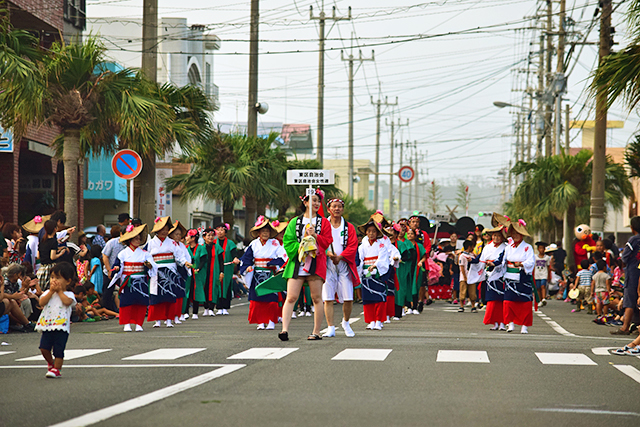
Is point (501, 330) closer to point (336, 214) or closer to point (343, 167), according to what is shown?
point (336, 214)

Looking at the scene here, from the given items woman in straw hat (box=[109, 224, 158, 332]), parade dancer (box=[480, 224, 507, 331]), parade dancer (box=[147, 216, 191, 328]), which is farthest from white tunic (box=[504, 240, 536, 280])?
woman in straw hat (box=[109, 224, 158, 332])

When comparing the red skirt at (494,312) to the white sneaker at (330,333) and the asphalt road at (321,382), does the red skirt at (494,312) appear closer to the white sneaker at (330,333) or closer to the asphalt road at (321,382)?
the asphalt road at (321,382)

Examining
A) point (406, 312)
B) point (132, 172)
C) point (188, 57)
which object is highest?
point (188, 57)

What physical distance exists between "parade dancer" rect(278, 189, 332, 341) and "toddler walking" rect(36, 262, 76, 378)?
402cm

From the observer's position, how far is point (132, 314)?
15.2 m

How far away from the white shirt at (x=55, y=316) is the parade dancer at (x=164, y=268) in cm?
663

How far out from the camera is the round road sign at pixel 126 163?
1941cm

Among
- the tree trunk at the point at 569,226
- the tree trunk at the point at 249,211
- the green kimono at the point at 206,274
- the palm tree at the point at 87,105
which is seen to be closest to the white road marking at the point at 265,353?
the green kimono at the point at 206,274

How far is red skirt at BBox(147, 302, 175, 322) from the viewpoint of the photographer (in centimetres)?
1606

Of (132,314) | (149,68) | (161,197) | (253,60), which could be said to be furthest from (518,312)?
(253,60)

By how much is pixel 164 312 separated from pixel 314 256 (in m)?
4.67

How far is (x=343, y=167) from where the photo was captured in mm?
123812

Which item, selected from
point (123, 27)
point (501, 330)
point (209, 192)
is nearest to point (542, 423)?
point (501, 330)

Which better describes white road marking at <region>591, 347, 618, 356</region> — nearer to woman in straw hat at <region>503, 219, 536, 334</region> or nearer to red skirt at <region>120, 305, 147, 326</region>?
woman in straw hat at <region>503, 219, 536, 334</region>
